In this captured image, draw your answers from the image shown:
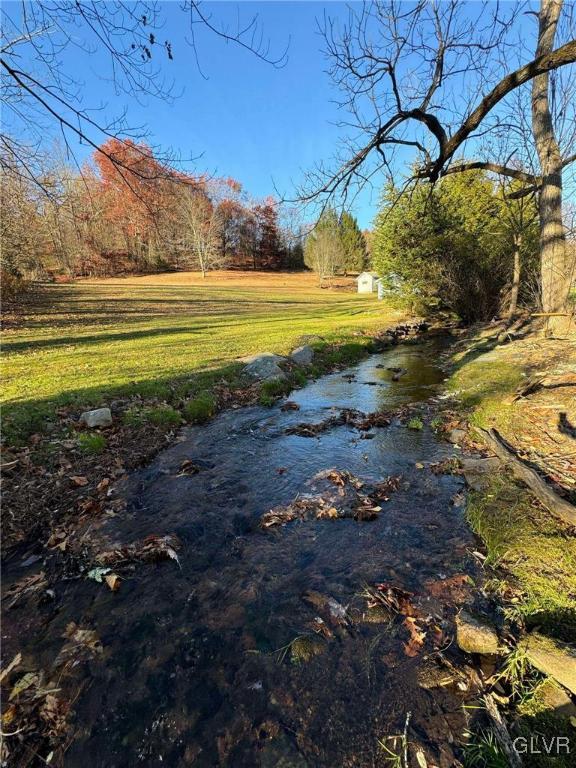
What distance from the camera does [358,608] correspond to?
10.5ft

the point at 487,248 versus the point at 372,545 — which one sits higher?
the point at 487,248

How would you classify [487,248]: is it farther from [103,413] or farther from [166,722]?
[166,722]

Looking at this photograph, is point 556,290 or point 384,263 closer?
point 556,290

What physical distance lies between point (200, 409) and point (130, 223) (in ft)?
Answer: 122

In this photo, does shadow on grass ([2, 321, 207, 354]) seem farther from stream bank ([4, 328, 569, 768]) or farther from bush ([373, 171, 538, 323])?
bush ([373, 171, 538, 323])

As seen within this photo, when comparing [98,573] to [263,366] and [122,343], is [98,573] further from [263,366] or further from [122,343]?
[122,343]

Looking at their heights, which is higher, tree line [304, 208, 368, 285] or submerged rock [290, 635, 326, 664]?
tree line [304, 208, 368, 285]

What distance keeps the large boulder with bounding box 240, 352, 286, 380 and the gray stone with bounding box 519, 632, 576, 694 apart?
7850 millimetres

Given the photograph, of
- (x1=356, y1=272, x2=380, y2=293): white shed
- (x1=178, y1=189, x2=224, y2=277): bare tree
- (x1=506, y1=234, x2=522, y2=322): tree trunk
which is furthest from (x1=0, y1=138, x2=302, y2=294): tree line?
(x1=356, y1=272, x2=380, y2=293): white shed

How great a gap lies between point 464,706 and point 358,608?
98 cm

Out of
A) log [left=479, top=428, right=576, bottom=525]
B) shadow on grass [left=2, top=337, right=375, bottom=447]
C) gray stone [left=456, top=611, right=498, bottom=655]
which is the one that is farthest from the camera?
shadow on grass [left=2, top=337, right=375, bottom=447]

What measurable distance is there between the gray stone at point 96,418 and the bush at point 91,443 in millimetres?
330

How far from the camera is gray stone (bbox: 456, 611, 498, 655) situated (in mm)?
2689

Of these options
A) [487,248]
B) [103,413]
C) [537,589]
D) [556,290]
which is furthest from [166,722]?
[487,248]
